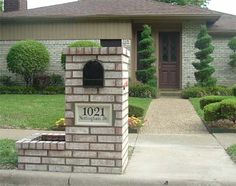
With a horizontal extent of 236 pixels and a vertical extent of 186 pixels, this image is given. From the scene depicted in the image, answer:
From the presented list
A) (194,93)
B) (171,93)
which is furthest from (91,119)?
(171,93)

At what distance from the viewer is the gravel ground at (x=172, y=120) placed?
11.5 metres

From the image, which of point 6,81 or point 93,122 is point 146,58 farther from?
point 93,122

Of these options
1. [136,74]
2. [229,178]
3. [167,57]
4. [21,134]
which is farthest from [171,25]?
[229,178]

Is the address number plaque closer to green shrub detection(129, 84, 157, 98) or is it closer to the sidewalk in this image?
the sidewalk

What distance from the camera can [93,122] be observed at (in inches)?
252

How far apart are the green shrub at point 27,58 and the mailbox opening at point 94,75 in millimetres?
14957

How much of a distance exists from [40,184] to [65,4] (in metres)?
20.9

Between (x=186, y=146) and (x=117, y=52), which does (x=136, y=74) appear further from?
(x=117, y=52)

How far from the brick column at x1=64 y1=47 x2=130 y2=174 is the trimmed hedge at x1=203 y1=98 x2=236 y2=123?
521cm

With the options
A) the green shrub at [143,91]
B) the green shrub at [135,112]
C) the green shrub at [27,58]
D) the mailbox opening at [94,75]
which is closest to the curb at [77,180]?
the mailbox opening at [94,75]

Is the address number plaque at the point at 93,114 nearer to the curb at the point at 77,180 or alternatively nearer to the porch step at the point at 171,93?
the curb at the point at 77,180

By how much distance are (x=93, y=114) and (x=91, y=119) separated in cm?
7

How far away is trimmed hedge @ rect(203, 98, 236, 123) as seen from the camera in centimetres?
1101

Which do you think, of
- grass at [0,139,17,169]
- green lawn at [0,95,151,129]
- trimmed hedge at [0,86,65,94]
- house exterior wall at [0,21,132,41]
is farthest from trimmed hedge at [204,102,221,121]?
house exterior wall at [0,21,132,41]
